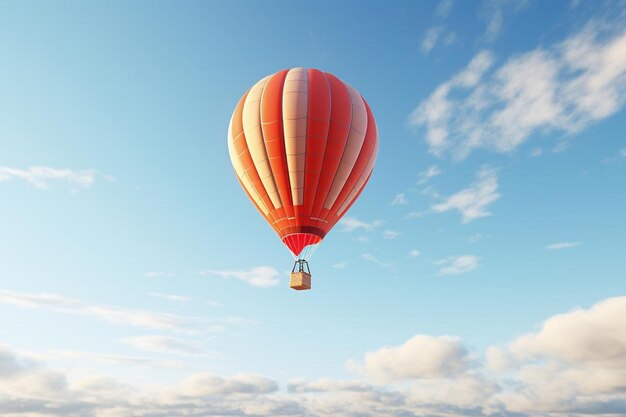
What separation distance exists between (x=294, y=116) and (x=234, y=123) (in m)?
6.35

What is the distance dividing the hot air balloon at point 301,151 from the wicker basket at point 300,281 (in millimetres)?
77

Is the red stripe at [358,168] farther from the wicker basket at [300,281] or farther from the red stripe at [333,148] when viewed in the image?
the wicker basket at [300,281]

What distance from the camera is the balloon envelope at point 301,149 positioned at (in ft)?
132

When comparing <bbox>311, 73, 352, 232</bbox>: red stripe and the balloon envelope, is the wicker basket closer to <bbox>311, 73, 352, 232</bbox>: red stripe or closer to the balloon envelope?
the balloon envelope

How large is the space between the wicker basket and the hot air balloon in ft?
0.25

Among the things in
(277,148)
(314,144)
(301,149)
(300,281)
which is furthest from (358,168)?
(300,281)

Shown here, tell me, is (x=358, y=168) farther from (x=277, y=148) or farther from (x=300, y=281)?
(x=300, y=281)

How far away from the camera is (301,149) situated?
132 ft

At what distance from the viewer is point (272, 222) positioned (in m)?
42.2

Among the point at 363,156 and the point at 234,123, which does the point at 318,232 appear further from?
the point at 234,123

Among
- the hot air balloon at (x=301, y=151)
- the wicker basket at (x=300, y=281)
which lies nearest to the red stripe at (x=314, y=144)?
the hot air balloon at (x=301, y=151)

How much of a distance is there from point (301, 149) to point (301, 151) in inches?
6.4

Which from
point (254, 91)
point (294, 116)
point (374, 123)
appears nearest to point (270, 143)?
point (294, 116)

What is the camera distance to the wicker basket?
38375mm
